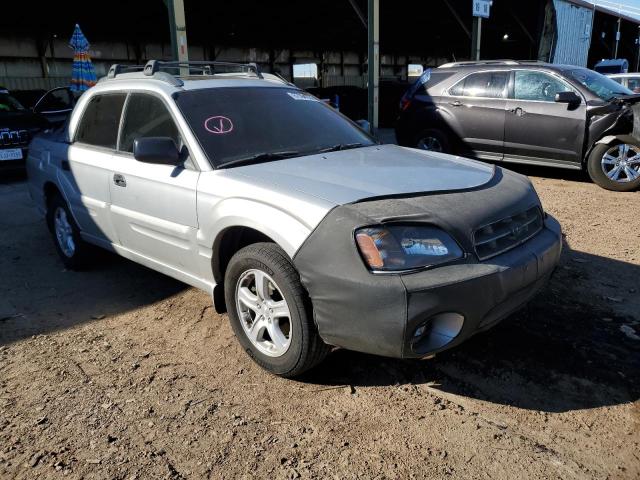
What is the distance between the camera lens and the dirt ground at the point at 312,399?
2.34m

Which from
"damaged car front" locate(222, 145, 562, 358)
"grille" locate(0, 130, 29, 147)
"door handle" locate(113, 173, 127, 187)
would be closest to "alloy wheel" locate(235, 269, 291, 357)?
"damaged car front" locate(222, 145, 562, 358)

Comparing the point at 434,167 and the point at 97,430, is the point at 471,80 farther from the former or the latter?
the point at 97,430

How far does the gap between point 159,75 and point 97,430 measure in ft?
Result: 8.04

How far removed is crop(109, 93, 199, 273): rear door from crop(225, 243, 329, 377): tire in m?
0.46

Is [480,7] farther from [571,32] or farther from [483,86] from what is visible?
[571,32]

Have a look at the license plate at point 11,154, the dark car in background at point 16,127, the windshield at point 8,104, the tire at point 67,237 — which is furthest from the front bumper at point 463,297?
the windshield at point 8,104

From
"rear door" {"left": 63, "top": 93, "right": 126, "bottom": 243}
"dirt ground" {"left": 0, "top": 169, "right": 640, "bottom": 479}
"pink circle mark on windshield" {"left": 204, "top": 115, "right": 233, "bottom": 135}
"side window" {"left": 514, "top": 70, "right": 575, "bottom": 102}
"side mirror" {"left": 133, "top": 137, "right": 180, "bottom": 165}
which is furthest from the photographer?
"side window" {"left": 514, "top": 70, "right": 575, "bottom": 102}

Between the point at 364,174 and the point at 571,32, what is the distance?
67.1ft

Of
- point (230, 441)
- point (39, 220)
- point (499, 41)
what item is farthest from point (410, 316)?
point (499, 41)

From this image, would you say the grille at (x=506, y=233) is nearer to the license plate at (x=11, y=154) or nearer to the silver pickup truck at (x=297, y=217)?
the silver pickup truck at (x=297, y=217)

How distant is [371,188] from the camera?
9.06ft

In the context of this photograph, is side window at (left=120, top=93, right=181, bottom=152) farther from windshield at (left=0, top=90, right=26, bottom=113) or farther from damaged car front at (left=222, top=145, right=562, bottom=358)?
windshield at (left=0, top=90, right=26, bottom=113)

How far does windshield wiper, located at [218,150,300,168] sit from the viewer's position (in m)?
3.24

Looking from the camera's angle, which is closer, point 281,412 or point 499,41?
point 281,412
